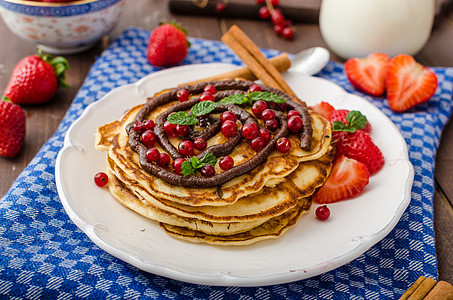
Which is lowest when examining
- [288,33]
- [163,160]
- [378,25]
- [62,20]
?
[288,33]

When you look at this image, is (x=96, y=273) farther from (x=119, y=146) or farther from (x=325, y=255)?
(x=325, y=255)

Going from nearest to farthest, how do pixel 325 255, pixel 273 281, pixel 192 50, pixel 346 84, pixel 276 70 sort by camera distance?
→ pixel 273 281 < pixel 325 255 < pixel 276 70 < pixel 346 84 < pixel 192 50

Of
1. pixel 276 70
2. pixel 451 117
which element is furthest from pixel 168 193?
pixel 451 117

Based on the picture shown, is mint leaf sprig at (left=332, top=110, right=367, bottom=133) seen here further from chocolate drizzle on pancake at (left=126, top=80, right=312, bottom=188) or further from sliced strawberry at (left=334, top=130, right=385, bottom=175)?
chocolate drizzle on pancake at (left=126, top=80, right=312, bottom=188)

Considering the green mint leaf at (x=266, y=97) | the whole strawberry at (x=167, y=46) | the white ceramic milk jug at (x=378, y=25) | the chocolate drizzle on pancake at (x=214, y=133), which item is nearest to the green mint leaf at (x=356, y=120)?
the chocolate drizzle on pancake at (x=214, y=133)

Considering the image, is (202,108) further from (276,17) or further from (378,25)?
(276,17)

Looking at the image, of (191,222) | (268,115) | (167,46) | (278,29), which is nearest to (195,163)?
(191,222)

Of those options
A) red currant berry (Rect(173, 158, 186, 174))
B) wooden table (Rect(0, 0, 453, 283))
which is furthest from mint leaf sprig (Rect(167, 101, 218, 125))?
wooden table (Rect(0, 0, 453, 283))
